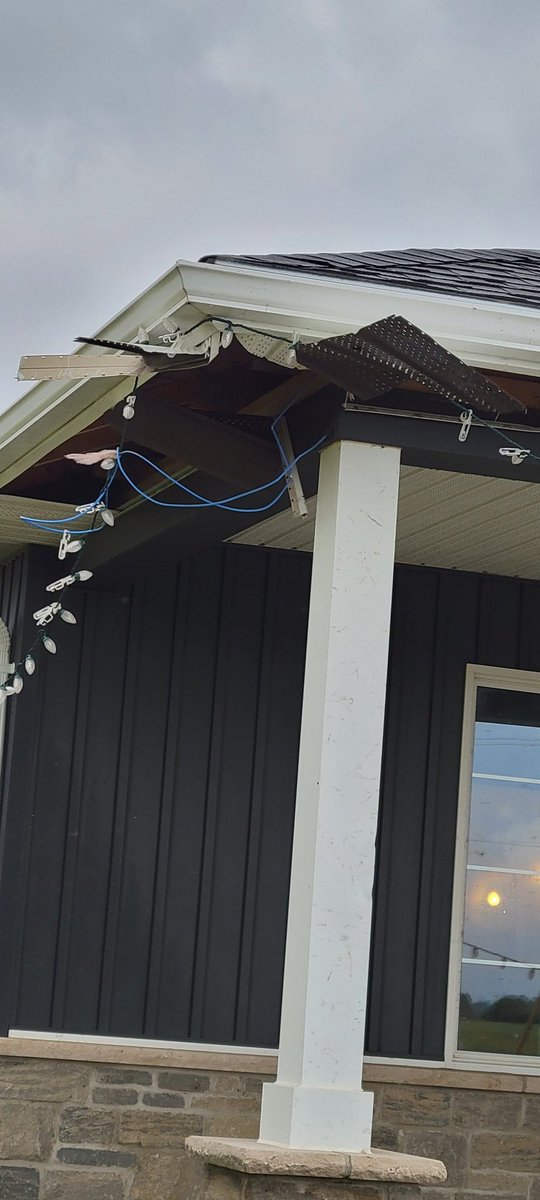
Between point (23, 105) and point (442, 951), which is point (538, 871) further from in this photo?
point (23, 105)

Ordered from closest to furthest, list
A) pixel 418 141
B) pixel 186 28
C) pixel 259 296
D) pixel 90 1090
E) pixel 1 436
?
1. pixel 259 296
2. pixel 1 436
3. pixel 90 1090
4. pixel 186 28
5. pixel 418 141

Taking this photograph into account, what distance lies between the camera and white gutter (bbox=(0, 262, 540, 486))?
11.8ft

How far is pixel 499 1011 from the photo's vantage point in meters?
6.12

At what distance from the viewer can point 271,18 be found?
24391 mm

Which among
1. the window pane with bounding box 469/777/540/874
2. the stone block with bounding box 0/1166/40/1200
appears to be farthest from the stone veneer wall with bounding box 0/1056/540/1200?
the window pane with bounding box 469/777/540/874

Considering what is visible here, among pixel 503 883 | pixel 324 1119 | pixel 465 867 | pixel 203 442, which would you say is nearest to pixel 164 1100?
pixel 465 867

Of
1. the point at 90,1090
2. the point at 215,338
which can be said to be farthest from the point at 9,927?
the point at 215,338

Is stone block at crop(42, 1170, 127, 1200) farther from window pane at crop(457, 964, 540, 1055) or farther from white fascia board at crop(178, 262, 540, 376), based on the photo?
white fascia board at crop(178, 262, 540, 376)

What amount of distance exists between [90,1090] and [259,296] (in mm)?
3247

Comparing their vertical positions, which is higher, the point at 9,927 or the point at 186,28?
the point at 186,28

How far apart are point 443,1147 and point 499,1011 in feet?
1.86

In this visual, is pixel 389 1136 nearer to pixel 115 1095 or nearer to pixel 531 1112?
pixel 531 1112

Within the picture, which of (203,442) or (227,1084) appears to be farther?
(227,1084)

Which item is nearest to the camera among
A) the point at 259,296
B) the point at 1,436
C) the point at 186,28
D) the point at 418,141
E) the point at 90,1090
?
→ the point at 259,296
